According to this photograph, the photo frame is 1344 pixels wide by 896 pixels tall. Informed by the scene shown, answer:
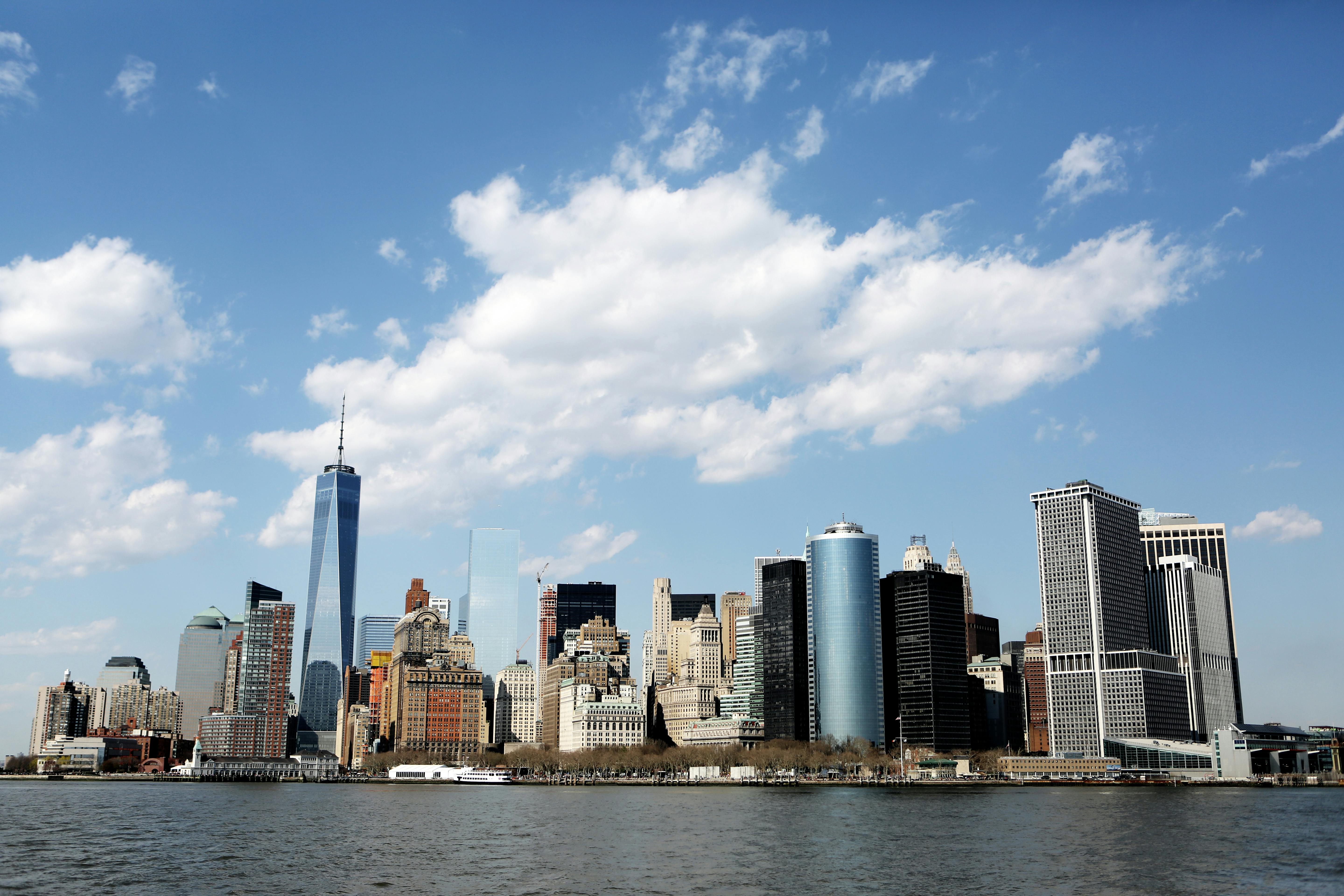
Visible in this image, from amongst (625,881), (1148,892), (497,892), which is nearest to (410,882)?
(497,892)

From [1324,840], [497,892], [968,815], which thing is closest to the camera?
[497,892]

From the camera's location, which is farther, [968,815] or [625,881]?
[968,815]

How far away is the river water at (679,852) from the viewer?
289 ft

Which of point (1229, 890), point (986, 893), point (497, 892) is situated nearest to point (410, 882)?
point (497, 892)

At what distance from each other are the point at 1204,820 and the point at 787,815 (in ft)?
178

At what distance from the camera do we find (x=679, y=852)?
109 meters

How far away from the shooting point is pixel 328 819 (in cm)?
16100

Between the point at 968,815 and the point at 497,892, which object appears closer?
the point at 497,892

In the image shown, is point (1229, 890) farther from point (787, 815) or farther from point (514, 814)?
point (514, 814)

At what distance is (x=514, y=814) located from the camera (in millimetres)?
169625

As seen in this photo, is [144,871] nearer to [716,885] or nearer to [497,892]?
[497,892]

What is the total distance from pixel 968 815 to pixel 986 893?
8364 centimetres

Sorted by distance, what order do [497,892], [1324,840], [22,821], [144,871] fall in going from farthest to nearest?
[22,821], [1324,840], [144,871], [497,892]

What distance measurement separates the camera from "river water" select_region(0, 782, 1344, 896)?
88.1m
